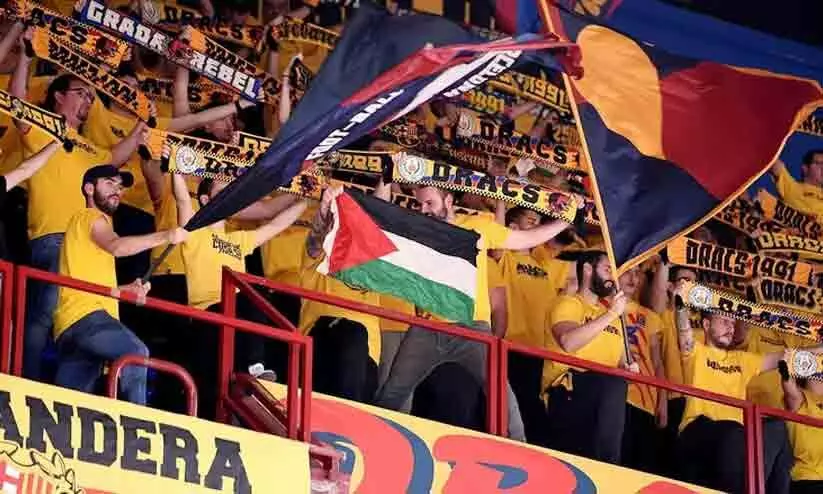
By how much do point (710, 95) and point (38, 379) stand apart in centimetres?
438

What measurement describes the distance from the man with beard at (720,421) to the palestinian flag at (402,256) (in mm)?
1928

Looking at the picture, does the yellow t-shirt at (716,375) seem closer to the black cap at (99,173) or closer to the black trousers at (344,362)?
the black trousers at (344,362)

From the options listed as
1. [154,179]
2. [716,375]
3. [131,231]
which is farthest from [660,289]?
[131,231]

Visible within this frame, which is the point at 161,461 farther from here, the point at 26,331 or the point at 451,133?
the point at 451,133

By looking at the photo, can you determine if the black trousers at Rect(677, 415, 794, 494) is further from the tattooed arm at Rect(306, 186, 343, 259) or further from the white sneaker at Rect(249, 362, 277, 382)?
the white sneaker at Rect(249, 362, 277, 382)

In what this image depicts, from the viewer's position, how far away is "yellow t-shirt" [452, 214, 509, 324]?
13712mm

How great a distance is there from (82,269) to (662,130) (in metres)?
3.57

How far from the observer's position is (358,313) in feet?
43.7

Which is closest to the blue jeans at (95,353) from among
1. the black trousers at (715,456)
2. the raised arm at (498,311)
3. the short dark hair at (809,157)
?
the raised arm at (498,311)

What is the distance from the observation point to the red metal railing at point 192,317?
11422 millimetres

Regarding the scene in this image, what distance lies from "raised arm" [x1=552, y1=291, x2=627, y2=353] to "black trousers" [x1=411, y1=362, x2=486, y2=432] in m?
0.75

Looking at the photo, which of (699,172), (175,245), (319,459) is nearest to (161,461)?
(319,459)

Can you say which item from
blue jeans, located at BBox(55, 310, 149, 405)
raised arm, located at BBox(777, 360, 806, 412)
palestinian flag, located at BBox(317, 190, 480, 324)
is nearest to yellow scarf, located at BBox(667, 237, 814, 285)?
raised arm, located at BBox(777, 360, 806, 412)

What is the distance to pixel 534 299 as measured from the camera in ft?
48.3
